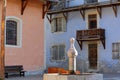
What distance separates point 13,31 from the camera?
19.8m

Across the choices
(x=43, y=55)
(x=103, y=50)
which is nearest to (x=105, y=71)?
(x=103, y=50)

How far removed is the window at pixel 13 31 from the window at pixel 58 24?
1224cm

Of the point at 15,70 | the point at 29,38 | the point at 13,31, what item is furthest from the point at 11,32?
the point at 15,70

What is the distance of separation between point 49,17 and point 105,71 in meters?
8.81

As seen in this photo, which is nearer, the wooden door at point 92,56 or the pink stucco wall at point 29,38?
the pink stucco wall at point 29,38

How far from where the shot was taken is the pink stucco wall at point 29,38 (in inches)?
761

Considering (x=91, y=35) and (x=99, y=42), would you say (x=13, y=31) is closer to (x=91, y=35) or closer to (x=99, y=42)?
(x=91, y=35)

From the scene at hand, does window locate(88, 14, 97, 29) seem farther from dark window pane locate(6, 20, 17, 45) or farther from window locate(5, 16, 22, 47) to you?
dark window pane locate(6, 20, 17, 45)

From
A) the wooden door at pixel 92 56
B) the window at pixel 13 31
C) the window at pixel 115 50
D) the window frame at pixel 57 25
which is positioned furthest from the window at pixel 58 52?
the window at pixel 13 31

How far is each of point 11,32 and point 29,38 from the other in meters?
1.41

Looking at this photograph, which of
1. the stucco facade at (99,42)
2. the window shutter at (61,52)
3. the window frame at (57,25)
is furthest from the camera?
the window frame at (57,25)

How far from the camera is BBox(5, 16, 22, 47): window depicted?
63.6 ft

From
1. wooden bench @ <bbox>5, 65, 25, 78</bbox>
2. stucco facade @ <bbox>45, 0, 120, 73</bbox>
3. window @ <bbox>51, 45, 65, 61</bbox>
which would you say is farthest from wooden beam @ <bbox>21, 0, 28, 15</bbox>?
window @ <bbox>51, 45, 65, 61</bbox>

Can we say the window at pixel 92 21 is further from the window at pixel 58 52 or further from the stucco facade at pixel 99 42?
the window at pixel 58 52
